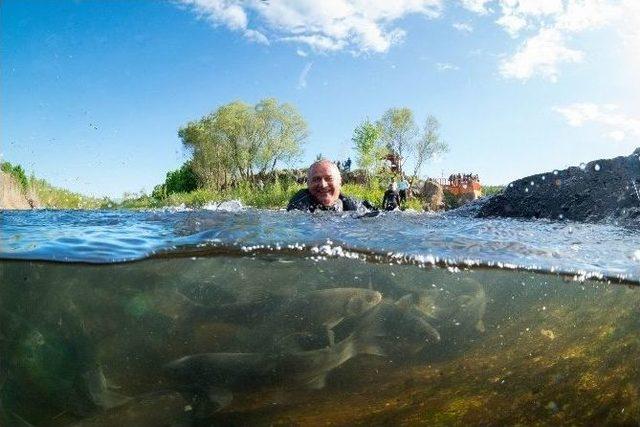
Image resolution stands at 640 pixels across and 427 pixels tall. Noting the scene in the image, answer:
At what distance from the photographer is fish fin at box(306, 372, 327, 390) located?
17.5ft

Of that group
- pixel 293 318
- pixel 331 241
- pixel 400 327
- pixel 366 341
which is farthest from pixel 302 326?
pixel 400 327

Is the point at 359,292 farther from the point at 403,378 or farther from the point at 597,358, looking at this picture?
the point at 597,358

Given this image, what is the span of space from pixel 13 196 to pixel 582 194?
57.9 ft

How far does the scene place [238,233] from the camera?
19.3 ft

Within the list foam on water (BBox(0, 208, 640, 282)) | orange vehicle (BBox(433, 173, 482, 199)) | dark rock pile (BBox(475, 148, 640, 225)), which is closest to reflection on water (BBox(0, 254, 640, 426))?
foam on water (BBox(0, 208, 640, 282))

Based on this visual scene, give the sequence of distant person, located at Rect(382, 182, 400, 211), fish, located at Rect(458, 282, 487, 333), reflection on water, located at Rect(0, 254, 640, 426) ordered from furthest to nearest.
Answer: distant person, located at Rect(382, 182, 400, 211) < fish, located at Rect(458, 282, 487, 333) < reflection on water, located at Rect(0, 254, 640, 426)

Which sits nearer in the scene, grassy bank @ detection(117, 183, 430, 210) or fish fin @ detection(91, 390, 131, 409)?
fish fin @ detection(91, 390, 131, 409)

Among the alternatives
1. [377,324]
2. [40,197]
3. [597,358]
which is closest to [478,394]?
[377,324]

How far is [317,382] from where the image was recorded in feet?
17.6

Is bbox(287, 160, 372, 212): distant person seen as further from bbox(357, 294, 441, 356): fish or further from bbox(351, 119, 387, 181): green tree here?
bbox(351, 119, 387, 181): green tree

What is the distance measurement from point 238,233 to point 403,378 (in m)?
2.41

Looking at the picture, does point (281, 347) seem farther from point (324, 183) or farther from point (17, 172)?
point (17, 172)

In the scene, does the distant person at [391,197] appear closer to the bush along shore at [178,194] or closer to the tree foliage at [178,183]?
the bush along shore at [178,194]

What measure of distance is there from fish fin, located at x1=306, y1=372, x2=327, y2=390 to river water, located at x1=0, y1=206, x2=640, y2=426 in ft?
0.07
